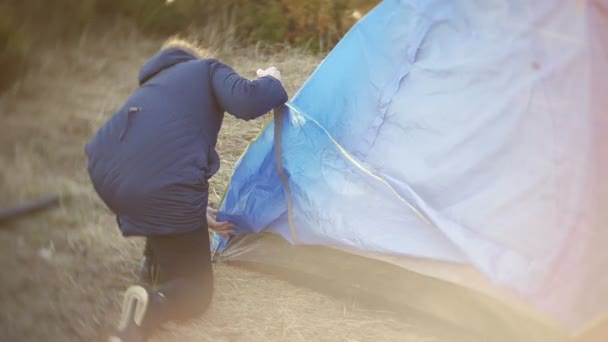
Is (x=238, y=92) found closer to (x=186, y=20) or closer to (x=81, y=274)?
(x=81, y=274)

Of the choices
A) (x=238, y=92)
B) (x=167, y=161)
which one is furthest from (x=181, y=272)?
(x=238, y=92)

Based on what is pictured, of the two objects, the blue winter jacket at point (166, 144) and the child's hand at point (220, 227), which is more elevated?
the blue winter jacket at point (166, 144)

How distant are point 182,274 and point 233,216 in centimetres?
58

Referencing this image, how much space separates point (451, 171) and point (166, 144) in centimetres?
109

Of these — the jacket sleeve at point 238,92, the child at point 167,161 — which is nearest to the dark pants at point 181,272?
the child at point 167,161

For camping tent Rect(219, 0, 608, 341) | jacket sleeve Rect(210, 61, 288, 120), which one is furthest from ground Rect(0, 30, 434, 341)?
jacket sleeve Rect(210, 61, 288, 120)

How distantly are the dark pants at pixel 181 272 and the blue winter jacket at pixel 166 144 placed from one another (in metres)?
0.07

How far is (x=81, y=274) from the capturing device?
113 inches

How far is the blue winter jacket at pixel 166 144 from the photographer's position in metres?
2.20

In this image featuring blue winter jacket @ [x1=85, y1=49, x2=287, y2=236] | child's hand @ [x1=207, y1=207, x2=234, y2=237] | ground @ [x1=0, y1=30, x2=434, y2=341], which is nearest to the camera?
blue winter jacket @ [x1=85, y1=49, x2=287, y2=236]

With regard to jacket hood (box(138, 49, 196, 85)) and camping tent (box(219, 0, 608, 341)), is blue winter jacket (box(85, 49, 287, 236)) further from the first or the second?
camping tent (box(219, 0, 608, 341))

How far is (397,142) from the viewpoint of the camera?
8.89 feet

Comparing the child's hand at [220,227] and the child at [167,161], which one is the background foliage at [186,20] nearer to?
the child's hand at [220,227]

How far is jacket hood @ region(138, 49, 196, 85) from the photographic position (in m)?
2.35
